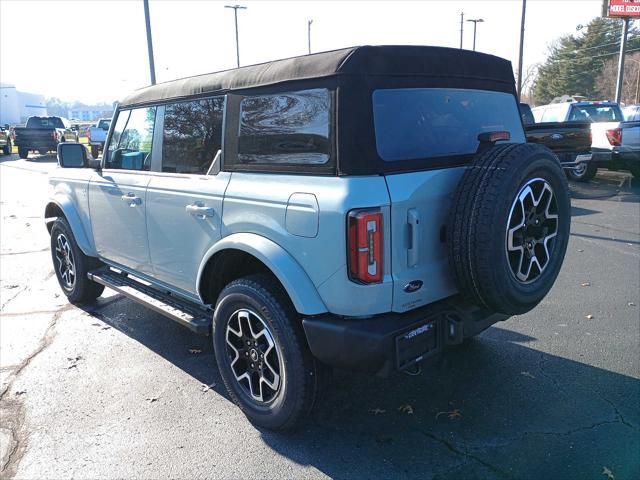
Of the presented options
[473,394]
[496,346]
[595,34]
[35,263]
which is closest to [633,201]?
[496,346]

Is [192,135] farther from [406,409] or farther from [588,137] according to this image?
[588,137]

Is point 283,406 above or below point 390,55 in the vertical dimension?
below

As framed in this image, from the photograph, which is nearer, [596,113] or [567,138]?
[567,138]

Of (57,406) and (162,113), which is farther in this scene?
(162,113)

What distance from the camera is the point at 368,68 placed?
275cm

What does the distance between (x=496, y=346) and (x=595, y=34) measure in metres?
68.6

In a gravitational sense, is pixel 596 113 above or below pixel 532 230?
above

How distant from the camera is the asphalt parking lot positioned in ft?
9.57

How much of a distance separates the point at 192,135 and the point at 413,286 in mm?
1978

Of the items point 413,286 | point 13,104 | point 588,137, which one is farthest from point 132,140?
point 13,104

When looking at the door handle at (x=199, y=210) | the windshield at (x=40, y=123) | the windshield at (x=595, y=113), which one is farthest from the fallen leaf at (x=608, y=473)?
the windshield at (x=40, y=123)

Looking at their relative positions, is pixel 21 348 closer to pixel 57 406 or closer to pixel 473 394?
pixel 57 406

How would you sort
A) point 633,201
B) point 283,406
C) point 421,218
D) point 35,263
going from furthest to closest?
point 633,201, point 35,263, point 283,406, point 421,218

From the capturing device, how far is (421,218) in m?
2.78
